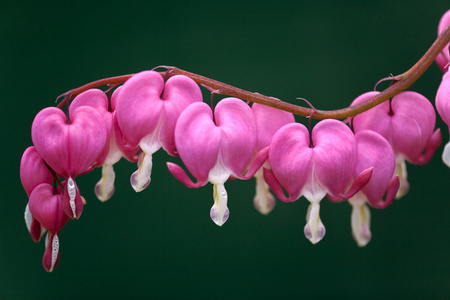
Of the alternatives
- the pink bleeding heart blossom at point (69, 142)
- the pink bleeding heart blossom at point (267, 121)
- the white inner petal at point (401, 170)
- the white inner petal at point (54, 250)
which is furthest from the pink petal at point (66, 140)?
the white inner petal at point (401, 170)

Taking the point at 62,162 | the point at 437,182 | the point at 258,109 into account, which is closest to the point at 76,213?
the point at 62,162

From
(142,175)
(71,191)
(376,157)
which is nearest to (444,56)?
(376,157)

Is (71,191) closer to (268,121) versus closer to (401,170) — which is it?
(268,121)

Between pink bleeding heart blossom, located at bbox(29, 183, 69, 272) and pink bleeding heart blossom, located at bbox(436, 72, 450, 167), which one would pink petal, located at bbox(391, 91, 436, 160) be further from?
pink bleeding heart blossom, located at bbox(29, 183, 69, 272)

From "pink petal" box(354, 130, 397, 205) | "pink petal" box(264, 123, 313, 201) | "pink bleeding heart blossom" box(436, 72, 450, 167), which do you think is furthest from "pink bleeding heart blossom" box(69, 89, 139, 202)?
"pink bleeding heart blossom" box(436, 72, 450, 167)

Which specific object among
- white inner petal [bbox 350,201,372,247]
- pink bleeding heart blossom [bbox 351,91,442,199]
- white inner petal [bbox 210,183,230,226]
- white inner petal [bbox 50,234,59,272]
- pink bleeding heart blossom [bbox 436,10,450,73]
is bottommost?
white inner petal [bbox 350,201,372,247]

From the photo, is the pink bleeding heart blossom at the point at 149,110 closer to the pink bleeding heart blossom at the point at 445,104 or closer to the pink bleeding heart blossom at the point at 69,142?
the pink bleeding heart blossom at the point at 69,142

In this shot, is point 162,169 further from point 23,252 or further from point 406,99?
point 406,99
